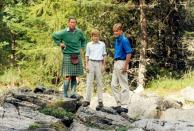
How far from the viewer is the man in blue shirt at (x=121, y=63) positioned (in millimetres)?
10398

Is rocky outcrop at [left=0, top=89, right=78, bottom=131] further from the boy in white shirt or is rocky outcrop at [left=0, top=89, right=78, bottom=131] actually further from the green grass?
the green grass

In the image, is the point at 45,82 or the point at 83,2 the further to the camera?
the point at 45,82

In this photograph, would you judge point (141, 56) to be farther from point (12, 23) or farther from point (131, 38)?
point (12, 23)

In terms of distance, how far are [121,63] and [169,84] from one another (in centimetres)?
853

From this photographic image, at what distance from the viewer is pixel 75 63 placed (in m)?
11.0

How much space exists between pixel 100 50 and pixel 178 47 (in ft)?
37.1

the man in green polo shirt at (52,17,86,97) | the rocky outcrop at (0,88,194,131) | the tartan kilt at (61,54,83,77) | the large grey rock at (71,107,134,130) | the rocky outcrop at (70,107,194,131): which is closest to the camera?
the rocky outcrop at (0,88,194,131)

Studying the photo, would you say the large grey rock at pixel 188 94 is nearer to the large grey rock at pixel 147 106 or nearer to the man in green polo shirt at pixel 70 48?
the large grey rock at pixel 147 106

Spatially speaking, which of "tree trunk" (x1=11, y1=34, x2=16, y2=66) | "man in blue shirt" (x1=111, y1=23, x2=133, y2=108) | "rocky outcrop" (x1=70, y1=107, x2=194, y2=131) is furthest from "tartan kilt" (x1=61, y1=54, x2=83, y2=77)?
"tree trunk" (x1=11, y1=34, x2=16, y2=66)

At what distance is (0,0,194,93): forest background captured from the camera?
19203 mm

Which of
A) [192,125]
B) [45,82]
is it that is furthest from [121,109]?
[45,82]

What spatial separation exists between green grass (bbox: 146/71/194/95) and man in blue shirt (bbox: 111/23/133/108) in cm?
705

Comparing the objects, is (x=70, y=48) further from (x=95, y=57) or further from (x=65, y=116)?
(x=65, y=116)

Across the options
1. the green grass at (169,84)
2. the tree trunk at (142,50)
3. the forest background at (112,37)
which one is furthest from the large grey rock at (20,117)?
the tree trunk at (142,50)
